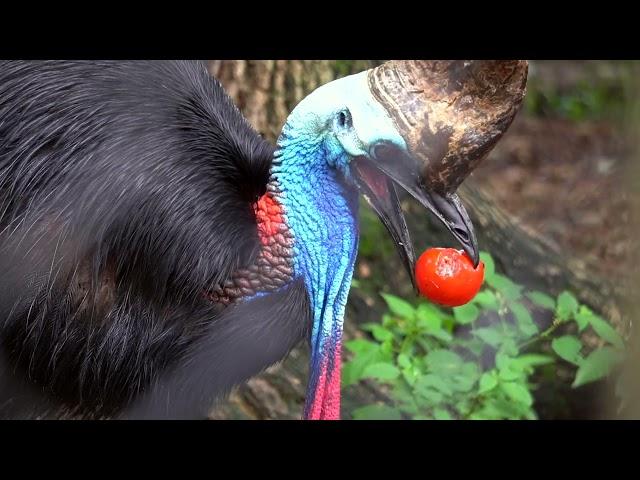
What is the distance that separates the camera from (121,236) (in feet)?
5.94

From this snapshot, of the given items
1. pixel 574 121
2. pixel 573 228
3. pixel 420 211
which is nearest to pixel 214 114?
pixel 420 211

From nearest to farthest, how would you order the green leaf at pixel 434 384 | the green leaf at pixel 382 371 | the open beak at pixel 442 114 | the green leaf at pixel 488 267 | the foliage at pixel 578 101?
1. the open beak at pixel 442 114
2. the green leaf at pixel 382 371
3. the green leaf at pixel 434 384
4. the green leaf at pixel 488 267
5. the foliage at pixel 578 101

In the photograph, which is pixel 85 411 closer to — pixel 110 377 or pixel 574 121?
pixel 110 377

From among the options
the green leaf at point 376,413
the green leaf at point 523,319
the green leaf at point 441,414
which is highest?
the green leaf at point 523,319

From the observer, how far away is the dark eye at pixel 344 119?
5.80 feet

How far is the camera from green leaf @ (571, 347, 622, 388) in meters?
2.40

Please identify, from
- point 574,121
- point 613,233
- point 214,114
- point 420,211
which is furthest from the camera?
point 574,121

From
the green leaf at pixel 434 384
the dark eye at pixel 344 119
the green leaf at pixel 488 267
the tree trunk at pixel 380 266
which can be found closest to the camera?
the dark eye at pixel 344 119

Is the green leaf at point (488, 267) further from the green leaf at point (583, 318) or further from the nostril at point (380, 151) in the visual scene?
the nostril at point (380, 151)

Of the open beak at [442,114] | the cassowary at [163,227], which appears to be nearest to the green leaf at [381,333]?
the cassowary at [163,227]

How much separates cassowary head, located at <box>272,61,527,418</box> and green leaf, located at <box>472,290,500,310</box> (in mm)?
666

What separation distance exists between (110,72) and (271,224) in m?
0.43

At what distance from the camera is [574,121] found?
13.0 ft

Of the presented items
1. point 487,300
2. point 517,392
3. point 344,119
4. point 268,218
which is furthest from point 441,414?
point 344,119
